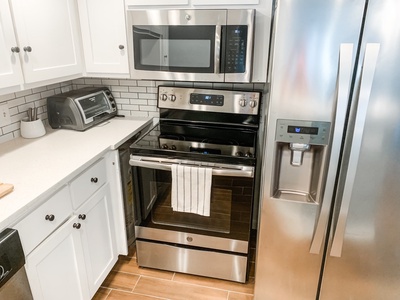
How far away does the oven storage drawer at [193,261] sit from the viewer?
1883 mm

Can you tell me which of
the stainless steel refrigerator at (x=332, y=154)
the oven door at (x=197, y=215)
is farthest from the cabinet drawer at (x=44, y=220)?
the stainless steel refrigerator at (x=332, y=154)

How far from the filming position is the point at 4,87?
1.37 meters

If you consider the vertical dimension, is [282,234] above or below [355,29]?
below

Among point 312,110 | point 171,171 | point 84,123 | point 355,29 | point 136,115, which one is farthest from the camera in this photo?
Result: point 136,115

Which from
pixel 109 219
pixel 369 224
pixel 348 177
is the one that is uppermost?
pixel 348 177

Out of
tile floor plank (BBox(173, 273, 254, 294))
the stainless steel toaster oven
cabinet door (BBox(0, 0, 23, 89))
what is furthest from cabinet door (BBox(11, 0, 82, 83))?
tile floor plank (BBox(173, 273, 254, 294))

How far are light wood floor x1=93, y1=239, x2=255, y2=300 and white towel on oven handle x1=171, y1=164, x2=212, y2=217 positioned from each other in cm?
59

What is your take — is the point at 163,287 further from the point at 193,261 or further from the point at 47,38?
the point at 47,38

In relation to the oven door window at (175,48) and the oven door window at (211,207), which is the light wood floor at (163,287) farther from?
the oven door window at (175,48)

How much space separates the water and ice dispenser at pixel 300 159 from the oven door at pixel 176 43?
60 centimetres

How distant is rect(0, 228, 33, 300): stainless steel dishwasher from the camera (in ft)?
3.30

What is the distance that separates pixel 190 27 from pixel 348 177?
1.15m

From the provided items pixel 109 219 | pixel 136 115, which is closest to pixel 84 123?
pixel 136 115

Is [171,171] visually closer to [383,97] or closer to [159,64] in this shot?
[159,64]
